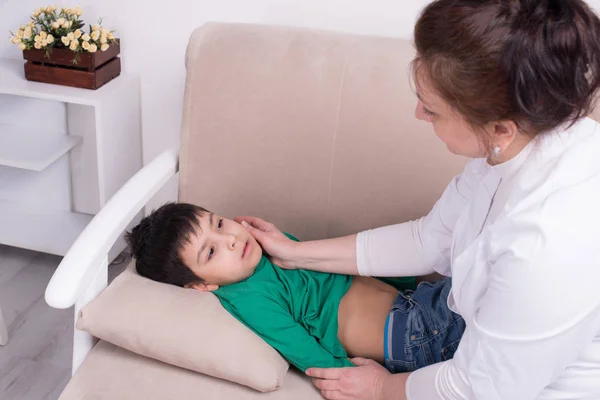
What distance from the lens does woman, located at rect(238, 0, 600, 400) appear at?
85cm

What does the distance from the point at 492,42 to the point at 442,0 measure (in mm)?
106

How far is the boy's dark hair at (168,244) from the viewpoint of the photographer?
4.55ft

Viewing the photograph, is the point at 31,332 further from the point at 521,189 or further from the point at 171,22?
the point at 521,189

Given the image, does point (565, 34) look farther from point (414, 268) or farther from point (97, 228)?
point (97, 228)

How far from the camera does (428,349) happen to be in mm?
1322

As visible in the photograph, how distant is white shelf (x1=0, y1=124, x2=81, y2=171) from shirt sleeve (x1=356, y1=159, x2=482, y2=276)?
3.63ft

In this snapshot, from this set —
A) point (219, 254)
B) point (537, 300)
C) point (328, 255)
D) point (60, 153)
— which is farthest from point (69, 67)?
point (537, 300)

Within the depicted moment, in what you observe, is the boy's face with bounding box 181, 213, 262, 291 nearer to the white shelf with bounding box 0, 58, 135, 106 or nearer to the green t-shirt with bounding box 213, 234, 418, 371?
the green t-shirt with bounding box 213, 234, 418, 371

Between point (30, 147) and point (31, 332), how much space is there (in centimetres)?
57

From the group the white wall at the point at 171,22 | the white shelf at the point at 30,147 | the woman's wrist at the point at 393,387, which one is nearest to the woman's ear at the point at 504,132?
the woman's wrist at the point at 393,387

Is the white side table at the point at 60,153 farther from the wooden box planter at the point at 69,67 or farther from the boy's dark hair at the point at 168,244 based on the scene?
the boy's dark hair at the point at 168,244

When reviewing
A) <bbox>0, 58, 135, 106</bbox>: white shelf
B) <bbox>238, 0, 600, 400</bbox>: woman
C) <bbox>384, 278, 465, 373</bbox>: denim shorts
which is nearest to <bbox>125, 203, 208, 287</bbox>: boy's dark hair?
<bbox>384, 278, 465, 373</bbox>: denim shorts

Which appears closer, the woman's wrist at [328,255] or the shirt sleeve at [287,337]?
the shirt sleeve at [287,337]

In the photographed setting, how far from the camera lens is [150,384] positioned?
1.27m
